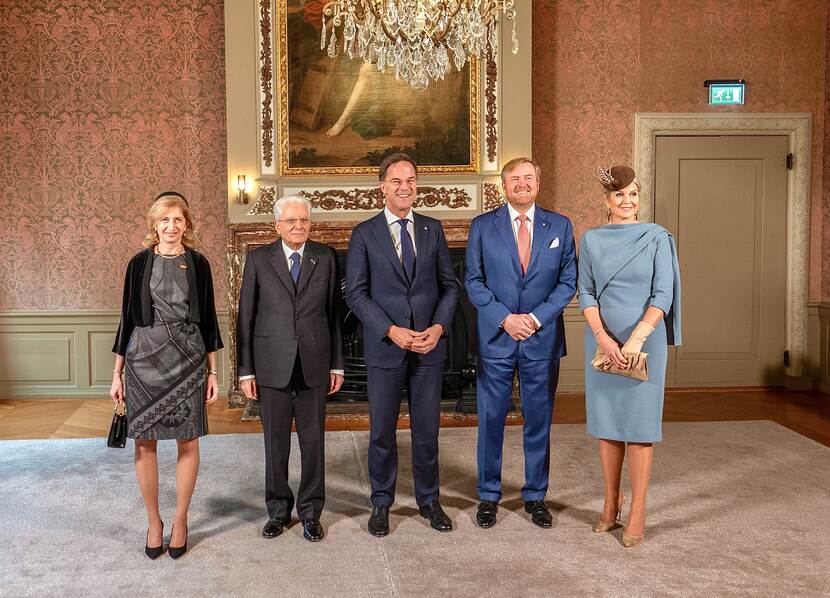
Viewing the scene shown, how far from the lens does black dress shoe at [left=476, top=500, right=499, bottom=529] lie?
362cm

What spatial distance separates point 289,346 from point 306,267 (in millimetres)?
340

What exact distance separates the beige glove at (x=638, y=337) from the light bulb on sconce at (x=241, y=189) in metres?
3.79

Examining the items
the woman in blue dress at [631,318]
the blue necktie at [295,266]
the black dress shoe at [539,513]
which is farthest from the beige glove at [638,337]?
the blue necktie at [295,266]

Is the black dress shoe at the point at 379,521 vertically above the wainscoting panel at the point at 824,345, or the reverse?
the wainscoting panel at the point at 824,345

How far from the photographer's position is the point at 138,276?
3.22 meters

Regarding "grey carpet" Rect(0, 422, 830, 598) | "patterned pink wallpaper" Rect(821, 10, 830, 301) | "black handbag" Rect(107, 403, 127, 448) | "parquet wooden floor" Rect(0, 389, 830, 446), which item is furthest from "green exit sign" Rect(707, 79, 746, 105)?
"black handbag" Rect(107, 403, 127, 448)

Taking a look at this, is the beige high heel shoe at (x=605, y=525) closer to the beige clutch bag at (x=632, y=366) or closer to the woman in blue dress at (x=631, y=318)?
the woman in blue dress at (x=631, y=318)

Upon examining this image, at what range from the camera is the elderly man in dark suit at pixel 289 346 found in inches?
138

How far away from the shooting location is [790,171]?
705 centimetres

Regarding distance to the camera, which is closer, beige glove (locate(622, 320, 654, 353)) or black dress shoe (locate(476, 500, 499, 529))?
beige glove (locate(622, 320, 654, 353))

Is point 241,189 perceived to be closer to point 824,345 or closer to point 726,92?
point 726,92

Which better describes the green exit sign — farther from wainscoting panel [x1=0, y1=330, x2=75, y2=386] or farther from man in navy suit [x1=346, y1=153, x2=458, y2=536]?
wainscoting panel [x1=0, y1=330, x2=75, y2=386]

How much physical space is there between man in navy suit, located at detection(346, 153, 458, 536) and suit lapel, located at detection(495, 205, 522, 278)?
0.27m

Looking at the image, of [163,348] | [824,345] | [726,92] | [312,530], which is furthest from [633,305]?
[824,345]
